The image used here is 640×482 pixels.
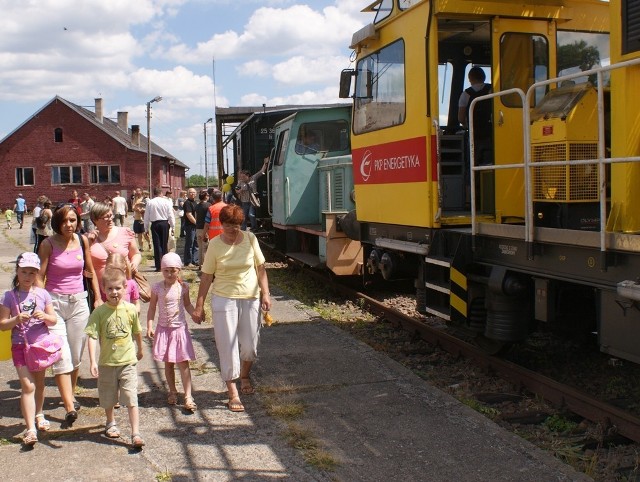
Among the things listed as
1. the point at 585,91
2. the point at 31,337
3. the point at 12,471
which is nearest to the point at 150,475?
the point at 12,471

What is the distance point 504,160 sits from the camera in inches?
269

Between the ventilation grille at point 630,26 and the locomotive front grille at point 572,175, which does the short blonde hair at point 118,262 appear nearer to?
the locomotive front grille at point 572,175

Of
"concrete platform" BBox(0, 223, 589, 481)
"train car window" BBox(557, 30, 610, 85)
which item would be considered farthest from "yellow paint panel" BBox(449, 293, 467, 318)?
"train car window" BBox(557, 30, 610, 85)

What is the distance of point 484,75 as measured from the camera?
23.9 ft

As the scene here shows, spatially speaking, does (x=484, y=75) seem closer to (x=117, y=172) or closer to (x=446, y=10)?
(x=446, y=10)

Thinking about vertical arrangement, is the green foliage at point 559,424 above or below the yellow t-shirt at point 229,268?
below

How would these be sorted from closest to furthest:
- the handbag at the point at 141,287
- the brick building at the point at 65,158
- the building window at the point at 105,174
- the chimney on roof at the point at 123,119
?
the handbag at the point at 141,287
the brick building at the point at 65,158
the building window at the point at 105,174
the chimney on roof at the point at 123,119

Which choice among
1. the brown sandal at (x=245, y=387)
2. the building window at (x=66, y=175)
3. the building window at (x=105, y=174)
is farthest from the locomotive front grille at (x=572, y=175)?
the building window at (x=66, y=175)

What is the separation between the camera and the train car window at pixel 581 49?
714 centimetres

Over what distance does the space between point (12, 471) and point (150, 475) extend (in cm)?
91

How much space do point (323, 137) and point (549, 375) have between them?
24.7ft

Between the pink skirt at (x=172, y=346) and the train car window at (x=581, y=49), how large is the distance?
4.63 m

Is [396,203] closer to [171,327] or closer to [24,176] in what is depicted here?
[171,327]

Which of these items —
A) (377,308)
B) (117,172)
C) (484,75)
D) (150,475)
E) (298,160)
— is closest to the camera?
(150,475)
